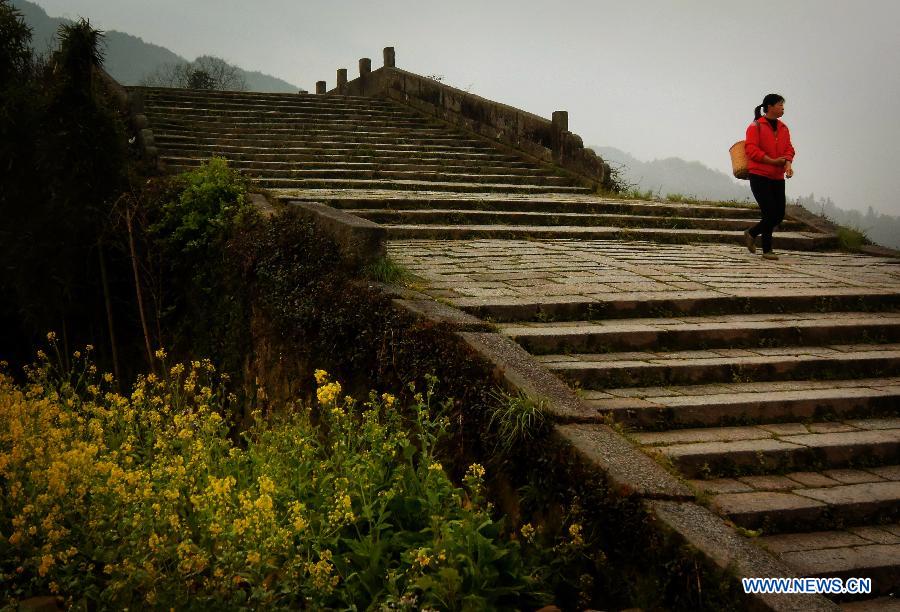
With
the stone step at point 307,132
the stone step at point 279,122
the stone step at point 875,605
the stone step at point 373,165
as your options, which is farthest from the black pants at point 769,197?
the stone step at point 279,122

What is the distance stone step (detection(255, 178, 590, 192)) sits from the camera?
11.8 meters

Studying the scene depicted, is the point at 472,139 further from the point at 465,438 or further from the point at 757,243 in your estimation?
the point at 465,438

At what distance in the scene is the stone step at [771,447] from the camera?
14.6 ft

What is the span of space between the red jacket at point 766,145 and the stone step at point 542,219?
7.05 feet

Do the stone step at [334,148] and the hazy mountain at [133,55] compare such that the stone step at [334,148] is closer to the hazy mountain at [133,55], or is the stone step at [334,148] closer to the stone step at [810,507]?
the stone step at [810,507]

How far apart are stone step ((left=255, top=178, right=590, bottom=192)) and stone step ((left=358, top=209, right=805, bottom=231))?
5.71 feet

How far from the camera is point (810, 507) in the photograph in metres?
4.14

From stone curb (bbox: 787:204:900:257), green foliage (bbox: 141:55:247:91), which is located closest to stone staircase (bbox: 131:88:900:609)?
stone curb (bbox: 787:204:900:257)

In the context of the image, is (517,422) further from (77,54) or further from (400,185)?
(77,54)

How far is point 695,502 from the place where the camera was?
12.5ft

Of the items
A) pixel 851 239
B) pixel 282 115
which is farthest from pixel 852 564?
pixel 282 115

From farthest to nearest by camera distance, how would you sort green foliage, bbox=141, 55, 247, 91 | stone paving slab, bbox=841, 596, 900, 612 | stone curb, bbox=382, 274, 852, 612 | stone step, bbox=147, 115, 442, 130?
1. green foliage, bbox=141, 55, 247, 91
2. stone step, bbox=147, 115, 442, 130
3. stone paving slab, bbox=841, 596, 900, 612
4. stone curb, bbox=382, 274, 852, 612

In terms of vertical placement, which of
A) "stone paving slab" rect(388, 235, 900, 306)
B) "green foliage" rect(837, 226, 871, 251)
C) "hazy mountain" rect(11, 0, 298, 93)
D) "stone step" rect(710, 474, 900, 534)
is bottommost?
"stone step" rect(710, 474, 900, 534)

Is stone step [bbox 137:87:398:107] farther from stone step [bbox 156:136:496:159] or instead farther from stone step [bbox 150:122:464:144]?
stone step [bbox 156:136:496:159]
